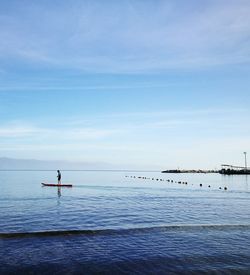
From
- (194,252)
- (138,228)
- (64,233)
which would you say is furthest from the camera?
(138,228)

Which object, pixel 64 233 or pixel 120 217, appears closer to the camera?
pixel 64 233

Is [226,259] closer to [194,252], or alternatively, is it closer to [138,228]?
[194,252]

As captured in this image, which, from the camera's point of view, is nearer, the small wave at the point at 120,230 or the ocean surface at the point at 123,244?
the ocean surface at the point at 123,244

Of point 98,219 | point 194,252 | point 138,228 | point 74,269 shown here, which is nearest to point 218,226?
point 138,228

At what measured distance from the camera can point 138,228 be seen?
20.3m

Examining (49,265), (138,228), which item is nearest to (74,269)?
(49,265)

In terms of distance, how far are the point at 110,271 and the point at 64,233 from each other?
7.45 metres

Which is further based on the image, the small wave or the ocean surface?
the small wave

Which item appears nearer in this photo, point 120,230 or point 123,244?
point 123,244

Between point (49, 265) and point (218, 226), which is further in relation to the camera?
point (218, 226)

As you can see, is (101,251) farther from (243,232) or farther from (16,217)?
(16,217)

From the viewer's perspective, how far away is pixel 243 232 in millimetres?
19234

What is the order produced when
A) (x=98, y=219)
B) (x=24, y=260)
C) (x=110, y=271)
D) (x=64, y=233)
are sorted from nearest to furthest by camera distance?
A: (x=110, y=271) < (x=24, y=260) < (x=64, y=233) < (x=98, y=219)

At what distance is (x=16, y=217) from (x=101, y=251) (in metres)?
12.6
